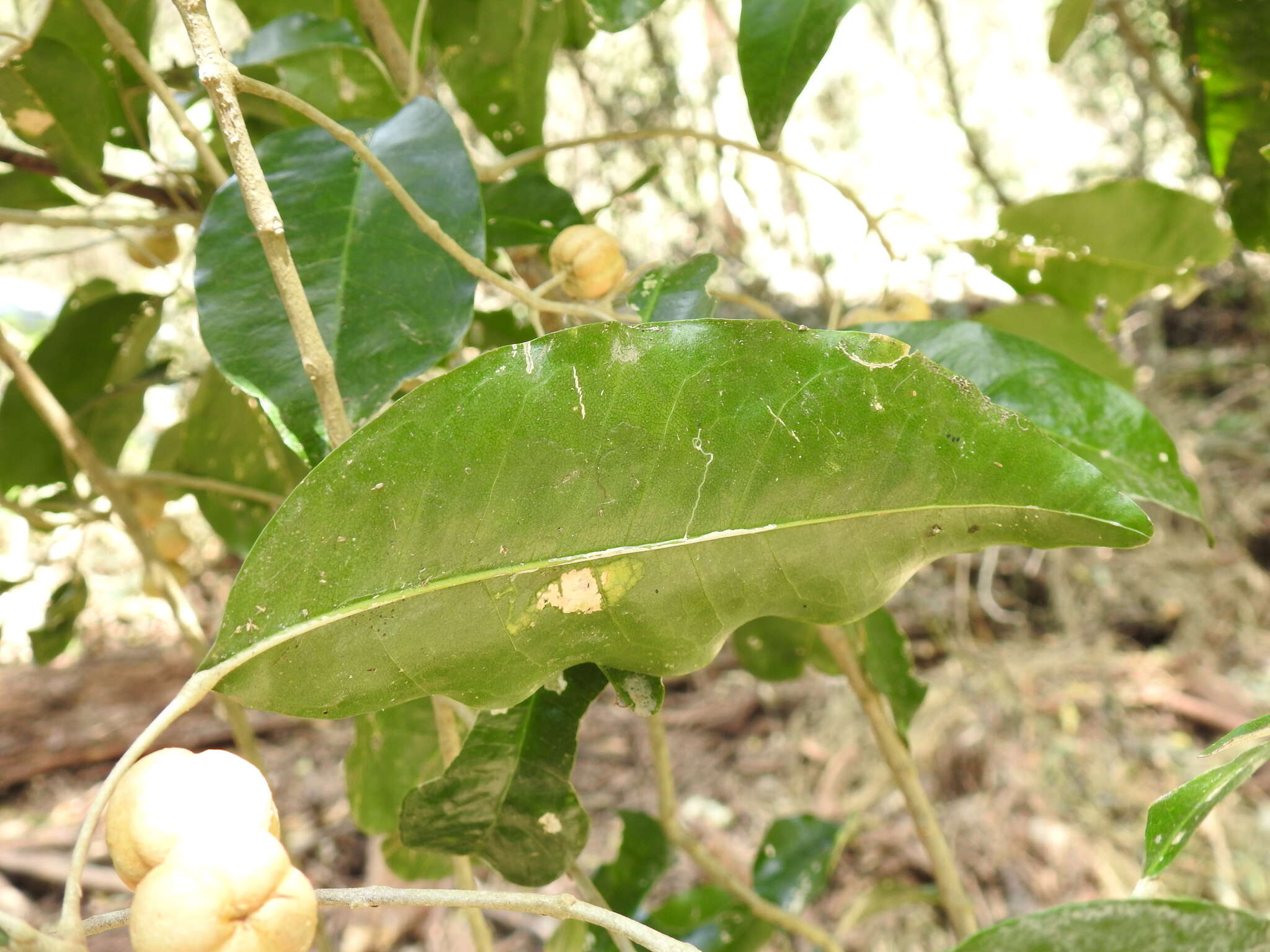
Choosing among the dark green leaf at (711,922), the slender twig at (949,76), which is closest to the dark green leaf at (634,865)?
the dark green leaf at (711,922)

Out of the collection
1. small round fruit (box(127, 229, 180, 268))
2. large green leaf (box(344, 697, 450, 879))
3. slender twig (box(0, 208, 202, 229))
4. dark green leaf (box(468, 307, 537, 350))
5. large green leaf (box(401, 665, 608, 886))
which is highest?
slender twig (box(0, 208, 202, 229))

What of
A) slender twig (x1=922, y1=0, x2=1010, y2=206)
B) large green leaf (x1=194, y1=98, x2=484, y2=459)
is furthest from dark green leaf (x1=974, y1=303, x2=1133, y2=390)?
slender twig (x1=922, y1=0, x2=1010, y2=206)

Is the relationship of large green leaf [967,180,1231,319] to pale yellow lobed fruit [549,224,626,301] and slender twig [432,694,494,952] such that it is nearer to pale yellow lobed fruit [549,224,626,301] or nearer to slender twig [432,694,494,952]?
pale yellow lobed fruit [549,224,626,301]

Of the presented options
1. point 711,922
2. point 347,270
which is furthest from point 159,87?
point 711,922

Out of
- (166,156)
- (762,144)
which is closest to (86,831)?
(762,144)

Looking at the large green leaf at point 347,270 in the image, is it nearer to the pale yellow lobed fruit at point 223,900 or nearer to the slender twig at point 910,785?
the pale yellow lobed fruit at point 223,900

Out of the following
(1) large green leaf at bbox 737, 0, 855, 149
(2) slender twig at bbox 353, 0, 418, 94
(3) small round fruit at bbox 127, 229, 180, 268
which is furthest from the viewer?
(3) small round fruit at bbox 127, 229, 180, 268

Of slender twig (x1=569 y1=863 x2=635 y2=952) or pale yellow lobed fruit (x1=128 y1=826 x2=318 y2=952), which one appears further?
slender twig (x1=569 y1=863 x2=635 y2=952)
